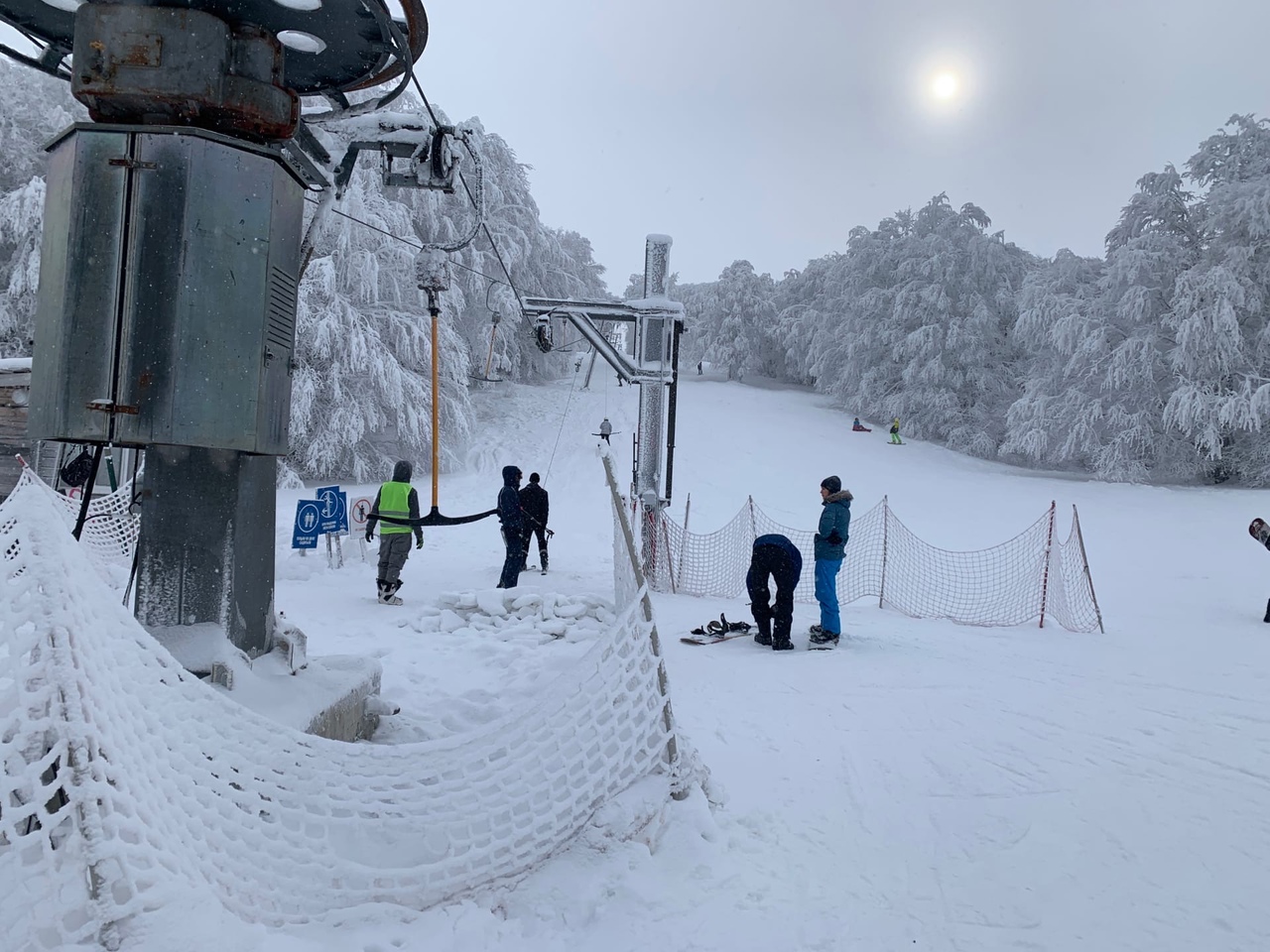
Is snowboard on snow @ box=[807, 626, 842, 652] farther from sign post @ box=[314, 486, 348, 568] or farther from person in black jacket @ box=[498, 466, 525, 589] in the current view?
sign post @ box=[314, 486, 348, 568]

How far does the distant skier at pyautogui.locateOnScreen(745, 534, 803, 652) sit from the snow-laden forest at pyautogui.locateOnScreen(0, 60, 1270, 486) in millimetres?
8890

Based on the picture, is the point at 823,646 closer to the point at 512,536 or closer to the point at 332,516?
the point at 512,536

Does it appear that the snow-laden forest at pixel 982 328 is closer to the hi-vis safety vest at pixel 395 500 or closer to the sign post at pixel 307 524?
the sign post at pixel 307 524

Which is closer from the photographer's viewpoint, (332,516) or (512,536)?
(512,536)

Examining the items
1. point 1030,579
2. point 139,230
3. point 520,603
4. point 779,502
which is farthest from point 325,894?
point 779,502

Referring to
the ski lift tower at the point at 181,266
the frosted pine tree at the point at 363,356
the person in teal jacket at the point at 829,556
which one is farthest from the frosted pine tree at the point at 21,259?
the person in teal jacket at the point at 829,556

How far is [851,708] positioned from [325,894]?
3.70 metres

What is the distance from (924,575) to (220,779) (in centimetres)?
1196

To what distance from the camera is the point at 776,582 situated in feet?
23.1

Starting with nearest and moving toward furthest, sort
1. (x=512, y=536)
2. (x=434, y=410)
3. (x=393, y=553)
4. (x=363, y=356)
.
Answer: (x=434, y=410) < (x=393, y=553) < (x=512, y=536) < (x=363, y=356)

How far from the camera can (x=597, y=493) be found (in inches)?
783

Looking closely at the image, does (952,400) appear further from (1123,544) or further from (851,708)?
(851,708)

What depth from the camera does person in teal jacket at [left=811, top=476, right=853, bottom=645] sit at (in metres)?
7.26

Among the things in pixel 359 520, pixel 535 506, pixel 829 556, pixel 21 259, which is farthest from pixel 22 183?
pixel 829 556
